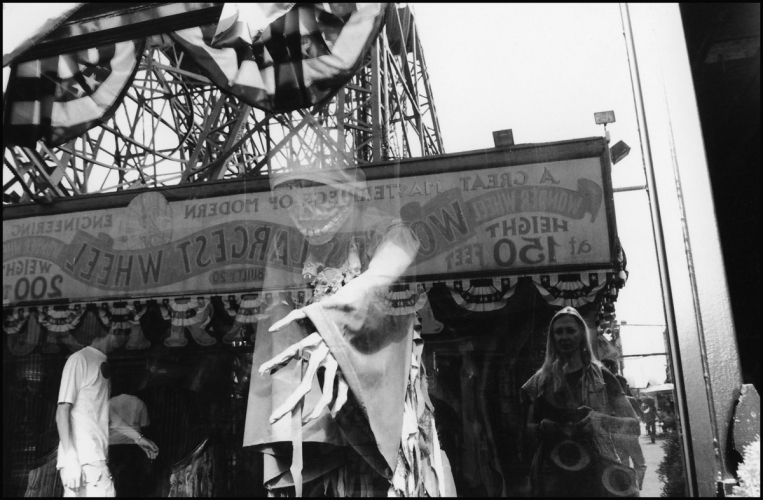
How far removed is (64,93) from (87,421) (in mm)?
1616

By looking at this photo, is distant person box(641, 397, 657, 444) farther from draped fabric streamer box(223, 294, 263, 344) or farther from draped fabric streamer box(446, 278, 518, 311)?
draped fabric streamer box(223, 294, 263, 344)

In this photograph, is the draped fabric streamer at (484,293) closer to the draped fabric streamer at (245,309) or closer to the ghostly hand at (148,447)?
the draped fabric streamer at (245,309)

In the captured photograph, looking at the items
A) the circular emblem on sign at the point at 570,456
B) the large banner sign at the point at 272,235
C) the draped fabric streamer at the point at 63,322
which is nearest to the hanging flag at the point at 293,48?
the large banner sign at the point at 272,235

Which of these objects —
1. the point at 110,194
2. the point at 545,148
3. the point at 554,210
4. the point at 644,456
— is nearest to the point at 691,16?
the point at 545,148

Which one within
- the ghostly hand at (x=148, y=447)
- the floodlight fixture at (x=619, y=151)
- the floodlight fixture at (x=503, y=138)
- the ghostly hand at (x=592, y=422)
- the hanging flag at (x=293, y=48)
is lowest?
the ghostly hand at (x=148, y=447)

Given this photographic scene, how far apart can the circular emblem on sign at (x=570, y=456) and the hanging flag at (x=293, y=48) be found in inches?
69.8

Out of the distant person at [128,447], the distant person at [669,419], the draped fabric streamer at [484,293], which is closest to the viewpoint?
the distant person at [669,419]

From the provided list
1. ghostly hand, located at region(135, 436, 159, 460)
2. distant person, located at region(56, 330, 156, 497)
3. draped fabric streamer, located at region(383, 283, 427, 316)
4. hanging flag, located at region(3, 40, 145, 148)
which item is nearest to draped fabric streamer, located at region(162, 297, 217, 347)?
distant person, located at region(56, 330, 156, 497)

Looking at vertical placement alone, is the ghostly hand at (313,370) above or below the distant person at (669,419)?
above

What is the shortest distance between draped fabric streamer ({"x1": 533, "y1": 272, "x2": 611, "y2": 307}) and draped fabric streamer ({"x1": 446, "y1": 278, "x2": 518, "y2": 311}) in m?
0.13

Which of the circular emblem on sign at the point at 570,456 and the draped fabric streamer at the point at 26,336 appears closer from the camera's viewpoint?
the circular emblem on sign at the point at 570,456

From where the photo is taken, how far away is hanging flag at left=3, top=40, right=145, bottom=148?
3.13 meters

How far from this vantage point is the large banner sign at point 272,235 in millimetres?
2639

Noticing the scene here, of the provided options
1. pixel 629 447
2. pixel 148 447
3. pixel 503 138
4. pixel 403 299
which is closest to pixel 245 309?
pixel 403 299
